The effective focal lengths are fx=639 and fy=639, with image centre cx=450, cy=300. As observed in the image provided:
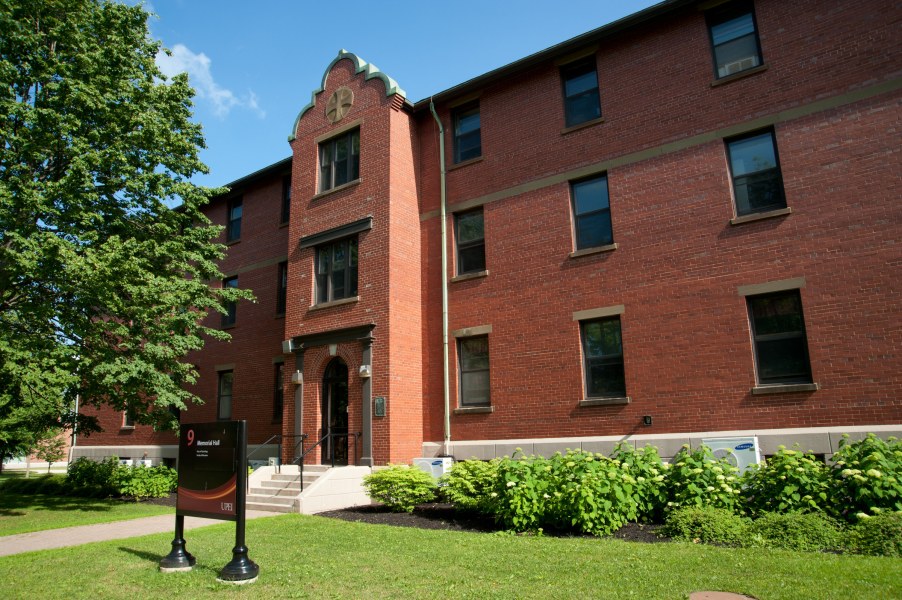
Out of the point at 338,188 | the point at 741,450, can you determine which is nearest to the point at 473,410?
the point at 741,450

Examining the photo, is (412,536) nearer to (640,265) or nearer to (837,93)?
(640,265)

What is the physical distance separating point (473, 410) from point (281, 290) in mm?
8940

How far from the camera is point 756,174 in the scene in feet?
42.7

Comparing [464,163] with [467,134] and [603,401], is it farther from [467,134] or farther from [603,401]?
[603,401]

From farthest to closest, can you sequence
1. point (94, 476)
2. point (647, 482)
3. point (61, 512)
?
point (94, 476) → point (61, 512) → point (647, 482)

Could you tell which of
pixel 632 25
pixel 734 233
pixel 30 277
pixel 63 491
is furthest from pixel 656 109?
pixel 63 491

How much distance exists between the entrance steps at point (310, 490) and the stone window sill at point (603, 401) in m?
5.21

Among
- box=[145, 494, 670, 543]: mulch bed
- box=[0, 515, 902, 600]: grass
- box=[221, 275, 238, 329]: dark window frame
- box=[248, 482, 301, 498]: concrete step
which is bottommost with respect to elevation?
box=[145, 494, 670, 543]: mulch bed

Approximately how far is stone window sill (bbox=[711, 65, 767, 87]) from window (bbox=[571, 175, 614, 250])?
3.02 m

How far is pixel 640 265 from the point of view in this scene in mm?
13836

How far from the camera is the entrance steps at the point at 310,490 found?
44.3 ft

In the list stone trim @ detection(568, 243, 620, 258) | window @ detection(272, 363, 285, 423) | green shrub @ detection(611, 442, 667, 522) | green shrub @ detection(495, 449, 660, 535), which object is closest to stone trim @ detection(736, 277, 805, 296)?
A: stone trim @ detection(568, 243, 620, 258)

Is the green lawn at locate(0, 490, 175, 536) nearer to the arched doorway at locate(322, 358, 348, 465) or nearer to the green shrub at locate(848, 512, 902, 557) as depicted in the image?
the arched doorway at locate(322, 358, 348, 465)

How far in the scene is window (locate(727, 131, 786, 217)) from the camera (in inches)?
502
